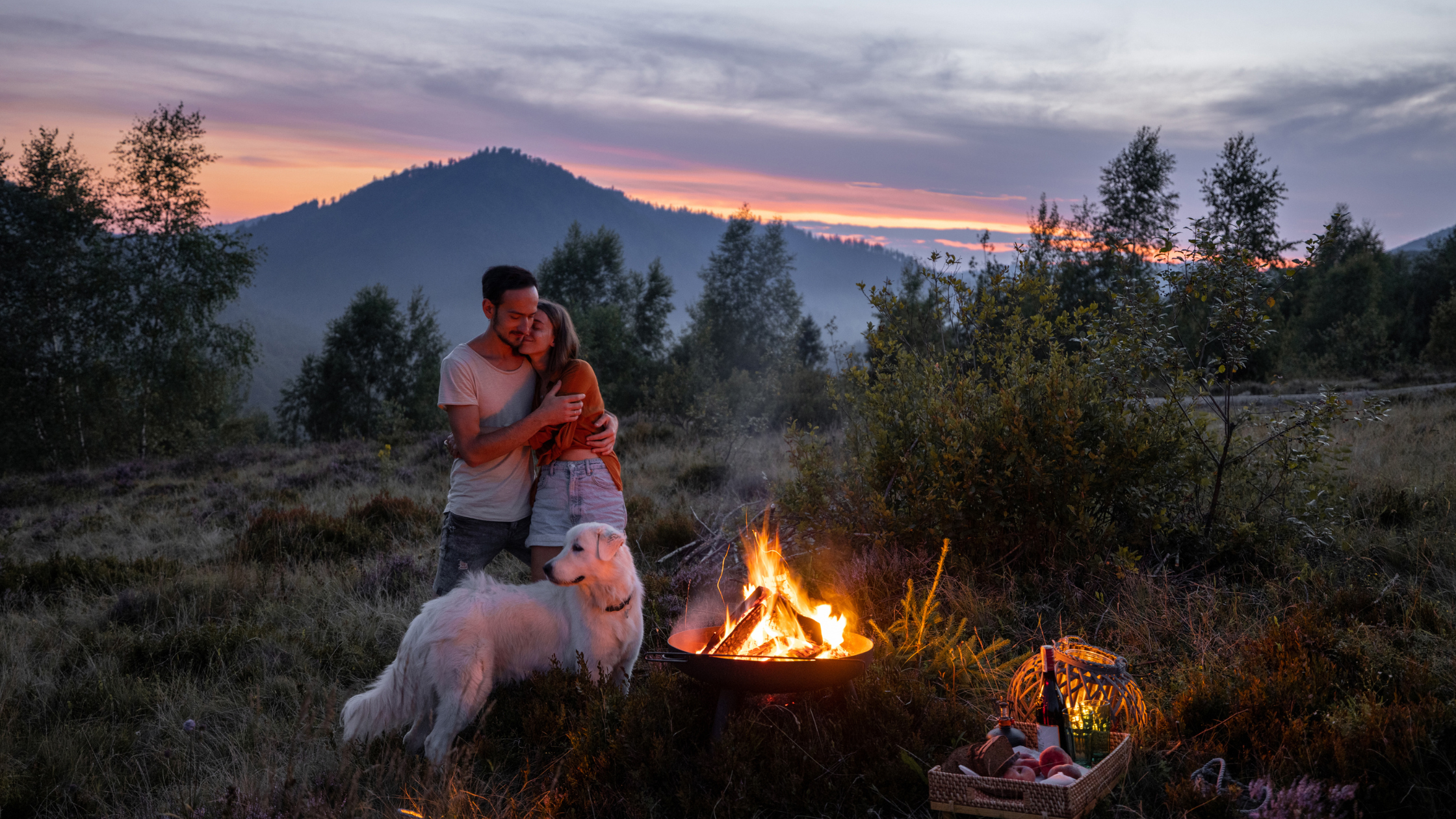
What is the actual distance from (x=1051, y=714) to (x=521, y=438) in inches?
120

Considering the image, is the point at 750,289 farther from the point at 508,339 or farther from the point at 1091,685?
the point at 1091,685

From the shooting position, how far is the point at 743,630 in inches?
154

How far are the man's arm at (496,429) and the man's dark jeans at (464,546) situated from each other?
17.6 inches

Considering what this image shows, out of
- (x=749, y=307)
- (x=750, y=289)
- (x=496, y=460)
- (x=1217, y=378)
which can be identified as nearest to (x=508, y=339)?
(x=496, y=460)

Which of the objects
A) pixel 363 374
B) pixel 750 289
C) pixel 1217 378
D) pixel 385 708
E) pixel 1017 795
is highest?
pixel 750 289

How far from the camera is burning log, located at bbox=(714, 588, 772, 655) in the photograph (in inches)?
152

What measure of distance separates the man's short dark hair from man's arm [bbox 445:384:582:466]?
64 centimetres

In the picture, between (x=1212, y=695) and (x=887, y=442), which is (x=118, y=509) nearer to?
(x=887, y=442)

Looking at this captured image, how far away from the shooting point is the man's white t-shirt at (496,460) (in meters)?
4.46

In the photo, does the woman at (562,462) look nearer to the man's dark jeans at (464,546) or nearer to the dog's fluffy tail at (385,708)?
the man's dark jeans at (464,546)

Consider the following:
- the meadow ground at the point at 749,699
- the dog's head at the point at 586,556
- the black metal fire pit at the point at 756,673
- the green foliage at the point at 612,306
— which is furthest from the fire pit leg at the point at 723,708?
the green foliage at the point at 612,306

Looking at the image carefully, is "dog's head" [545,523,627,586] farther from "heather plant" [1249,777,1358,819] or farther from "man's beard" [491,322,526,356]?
"heather plant" [1249,777,1358,819]

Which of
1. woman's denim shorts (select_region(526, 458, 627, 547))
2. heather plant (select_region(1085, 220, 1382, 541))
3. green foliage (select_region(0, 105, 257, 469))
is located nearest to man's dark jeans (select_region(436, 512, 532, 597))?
woman's denim shorts (select_region(526, 458, 627, 547))

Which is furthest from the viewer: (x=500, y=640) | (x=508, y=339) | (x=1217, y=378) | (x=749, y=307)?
(x=749, y=307)
